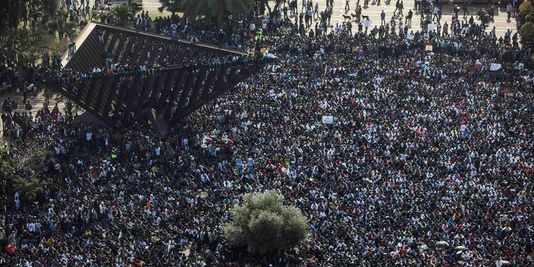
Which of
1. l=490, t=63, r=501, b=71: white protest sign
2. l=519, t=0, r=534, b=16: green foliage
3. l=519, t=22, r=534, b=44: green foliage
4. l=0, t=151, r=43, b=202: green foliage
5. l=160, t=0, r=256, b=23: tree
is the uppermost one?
l=519, t=0, r=534, b=16: green foliage

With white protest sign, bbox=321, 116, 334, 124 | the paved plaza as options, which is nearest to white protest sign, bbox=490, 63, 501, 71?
the paved plaza

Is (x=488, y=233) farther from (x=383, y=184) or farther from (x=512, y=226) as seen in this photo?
(x=383, y=184)

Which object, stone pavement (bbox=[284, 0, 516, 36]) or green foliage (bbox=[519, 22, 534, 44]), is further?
stone pavement (bbox=[284, 0, 516, 36])

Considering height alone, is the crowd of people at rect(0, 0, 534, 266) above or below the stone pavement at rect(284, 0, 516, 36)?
below

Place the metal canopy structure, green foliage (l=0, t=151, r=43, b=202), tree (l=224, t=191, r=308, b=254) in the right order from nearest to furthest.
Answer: tree (l=224, t=191, r=308, b=254) → green foliage (l=0, t=151, r=43, b=202) → the metal canopy structure

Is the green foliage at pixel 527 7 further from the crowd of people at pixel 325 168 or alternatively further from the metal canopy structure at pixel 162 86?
the metal canopy structure at pixel 162 86

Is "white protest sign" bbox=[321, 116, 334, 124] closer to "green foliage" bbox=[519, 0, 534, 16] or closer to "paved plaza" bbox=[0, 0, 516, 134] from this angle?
"paved plaza" bbox=[0, 0, 516, 134]

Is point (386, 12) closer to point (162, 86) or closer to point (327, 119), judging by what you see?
point (327, 119)
